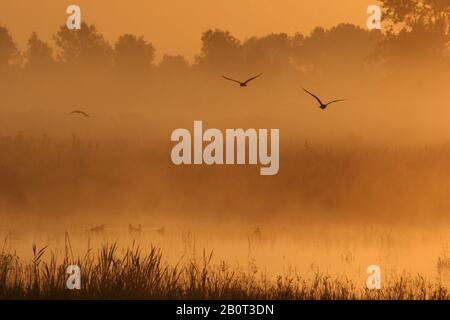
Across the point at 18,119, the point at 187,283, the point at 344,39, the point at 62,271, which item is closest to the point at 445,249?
the point at 187,283

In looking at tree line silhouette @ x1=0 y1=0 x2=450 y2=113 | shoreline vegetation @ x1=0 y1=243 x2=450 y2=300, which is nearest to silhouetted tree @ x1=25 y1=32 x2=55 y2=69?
tree line silhouette @ x1=0 y1=0 x2=450 y2=113

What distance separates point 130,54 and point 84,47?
6762 mm

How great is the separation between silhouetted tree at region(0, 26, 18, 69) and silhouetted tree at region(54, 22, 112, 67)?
13.7ft

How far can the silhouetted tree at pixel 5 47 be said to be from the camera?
309 feet

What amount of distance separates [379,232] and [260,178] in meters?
11.3

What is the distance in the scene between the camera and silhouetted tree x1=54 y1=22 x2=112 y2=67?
304ft

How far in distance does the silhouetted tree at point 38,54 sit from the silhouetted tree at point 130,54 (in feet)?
20.7

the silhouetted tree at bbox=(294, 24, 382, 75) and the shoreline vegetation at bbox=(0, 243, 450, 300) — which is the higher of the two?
the silhouetted tree at bbox=(294, 24, 382, 75)

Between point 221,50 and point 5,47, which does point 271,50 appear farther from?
point 5,47

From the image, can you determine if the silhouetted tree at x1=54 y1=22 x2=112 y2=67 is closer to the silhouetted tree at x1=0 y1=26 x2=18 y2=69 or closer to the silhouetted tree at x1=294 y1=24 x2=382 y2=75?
the silhouetted tree at x1=0 y1=26 x2=18 y2=69

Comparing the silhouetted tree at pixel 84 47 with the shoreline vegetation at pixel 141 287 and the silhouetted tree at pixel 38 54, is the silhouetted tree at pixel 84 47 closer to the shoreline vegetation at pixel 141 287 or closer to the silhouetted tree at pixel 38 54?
the silhouetted tree at pixel 38 54

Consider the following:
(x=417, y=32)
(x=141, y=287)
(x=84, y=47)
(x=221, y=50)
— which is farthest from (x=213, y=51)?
(x=141, y=287)

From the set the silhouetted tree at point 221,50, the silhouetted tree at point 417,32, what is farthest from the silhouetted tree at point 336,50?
the silhouetted tree at point 417,32
